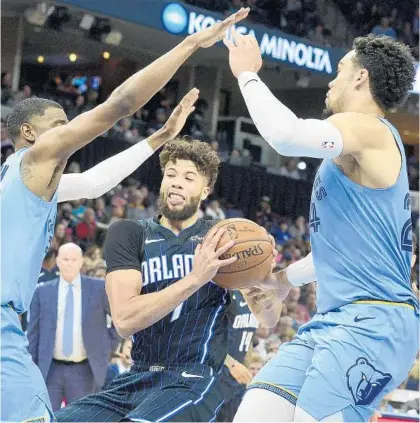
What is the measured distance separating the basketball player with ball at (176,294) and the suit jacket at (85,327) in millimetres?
3343

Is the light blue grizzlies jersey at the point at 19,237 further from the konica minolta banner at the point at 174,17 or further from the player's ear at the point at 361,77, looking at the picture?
the konica minolta banner at the point at 174,17

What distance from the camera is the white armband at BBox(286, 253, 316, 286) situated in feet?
13.3

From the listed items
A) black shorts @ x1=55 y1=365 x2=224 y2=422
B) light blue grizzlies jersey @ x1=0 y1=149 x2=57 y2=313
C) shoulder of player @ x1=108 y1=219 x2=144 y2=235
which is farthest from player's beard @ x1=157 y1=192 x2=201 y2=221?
light blue grizzlies jersey @ x1=0 y1=149 x2=57 y2=313

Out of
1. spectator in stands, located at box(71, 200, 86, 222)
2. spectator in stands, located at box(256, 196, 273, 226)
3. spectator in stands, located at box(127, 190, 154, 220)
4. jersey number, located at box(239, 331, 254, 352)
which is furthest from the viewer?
spectator in stands, located at box(256, 196, 273, 226)

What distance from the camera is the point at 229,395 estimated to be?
671cm

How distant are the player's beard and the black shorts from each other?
28.8 inches

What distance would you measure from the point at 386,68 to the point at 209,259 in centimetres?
109

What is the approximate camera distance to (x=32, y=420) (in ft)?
10.6

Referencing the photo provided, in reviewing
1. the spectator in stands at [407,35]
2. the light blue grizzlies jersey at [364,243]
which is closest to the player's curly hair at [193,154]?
the light blue grizzlies jersey at [364,243]

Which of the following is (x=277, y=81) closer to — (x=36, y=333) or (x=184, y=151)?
(x=36, y=333)

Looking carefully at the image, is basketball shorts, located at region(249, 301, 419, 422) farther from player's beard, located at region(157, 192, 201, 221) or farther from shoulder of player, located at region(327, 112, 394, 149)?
player's beard, located at region(157, 192, 201, 221)

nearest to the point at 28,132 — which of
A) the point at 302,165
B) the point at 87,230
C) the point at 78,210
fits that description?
the point at 87,230

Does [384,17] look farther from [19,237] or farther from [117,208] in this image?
[19,237]

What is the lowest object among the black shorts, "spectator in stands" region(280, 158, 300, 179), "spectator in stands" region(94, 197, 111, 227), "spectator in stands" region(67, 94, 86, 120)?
the black shorts
